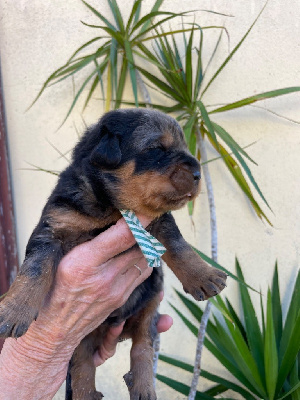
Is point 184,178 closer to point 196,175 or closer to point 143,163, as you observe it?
point 196,175

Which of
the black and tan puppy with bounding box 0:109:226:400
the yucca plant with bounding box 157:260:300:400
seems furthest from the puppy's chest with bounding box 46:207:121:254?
the yucca plant with bounding box 157:260:300:400

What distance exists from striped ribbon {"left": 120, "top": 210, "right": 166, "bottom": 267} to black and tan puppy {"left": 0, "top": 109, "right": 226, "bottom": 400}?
52 mm

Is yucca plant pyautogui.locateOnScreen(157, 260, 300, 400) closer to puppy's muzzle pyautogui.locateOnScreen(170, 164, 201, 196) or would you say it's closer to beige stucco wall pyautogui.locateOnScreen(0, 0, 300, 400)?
beige stucco wall pyautogui.locateOnScreen(0, 0, 300, 400)

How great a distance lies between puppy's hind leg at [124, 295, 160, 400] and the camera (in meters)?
2.18

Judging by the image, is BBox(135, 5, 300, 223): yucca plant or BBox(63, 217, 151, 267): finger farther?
BBox(135, 5, 300, 223): yucca plant

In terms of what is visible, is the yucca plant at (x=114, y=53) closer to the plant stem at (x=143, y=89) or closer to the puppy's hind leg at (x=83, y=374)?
the plant stem at (x=143, y=89)

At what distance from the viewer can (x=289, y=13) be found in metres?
3.89

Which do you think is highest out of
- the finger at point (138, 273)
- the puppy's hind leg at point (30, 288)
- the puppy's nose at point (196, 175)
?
the puppy's nose at point (196, 175)

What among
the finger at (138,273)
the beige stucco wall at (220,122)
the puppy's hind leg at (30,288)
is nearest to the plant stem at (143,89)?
the beige stucco wall at (220,122)

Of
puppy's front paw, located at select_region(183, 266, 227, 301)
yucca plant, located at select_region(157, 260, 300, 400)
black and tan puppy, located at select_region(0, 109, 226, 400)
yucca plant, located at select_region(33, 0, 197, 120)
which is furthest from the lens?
yucca plant, located at select_region(33, 0, 197, 120)

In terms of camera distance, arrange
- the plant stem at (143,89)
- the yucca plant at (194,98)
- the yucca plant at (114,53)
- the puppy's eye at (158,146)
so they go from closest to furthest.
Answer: the puppy's eye at (158,146) < the yucca plant at (194,98) < the yucca plant at (114,53) < the plant stem at (143,89)

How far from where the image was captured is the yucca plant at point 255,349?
128 inches

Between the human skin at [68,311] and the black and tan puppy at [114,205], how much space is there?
0.10 metres

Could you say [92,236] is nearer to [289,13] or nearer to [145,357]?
[145,357]
